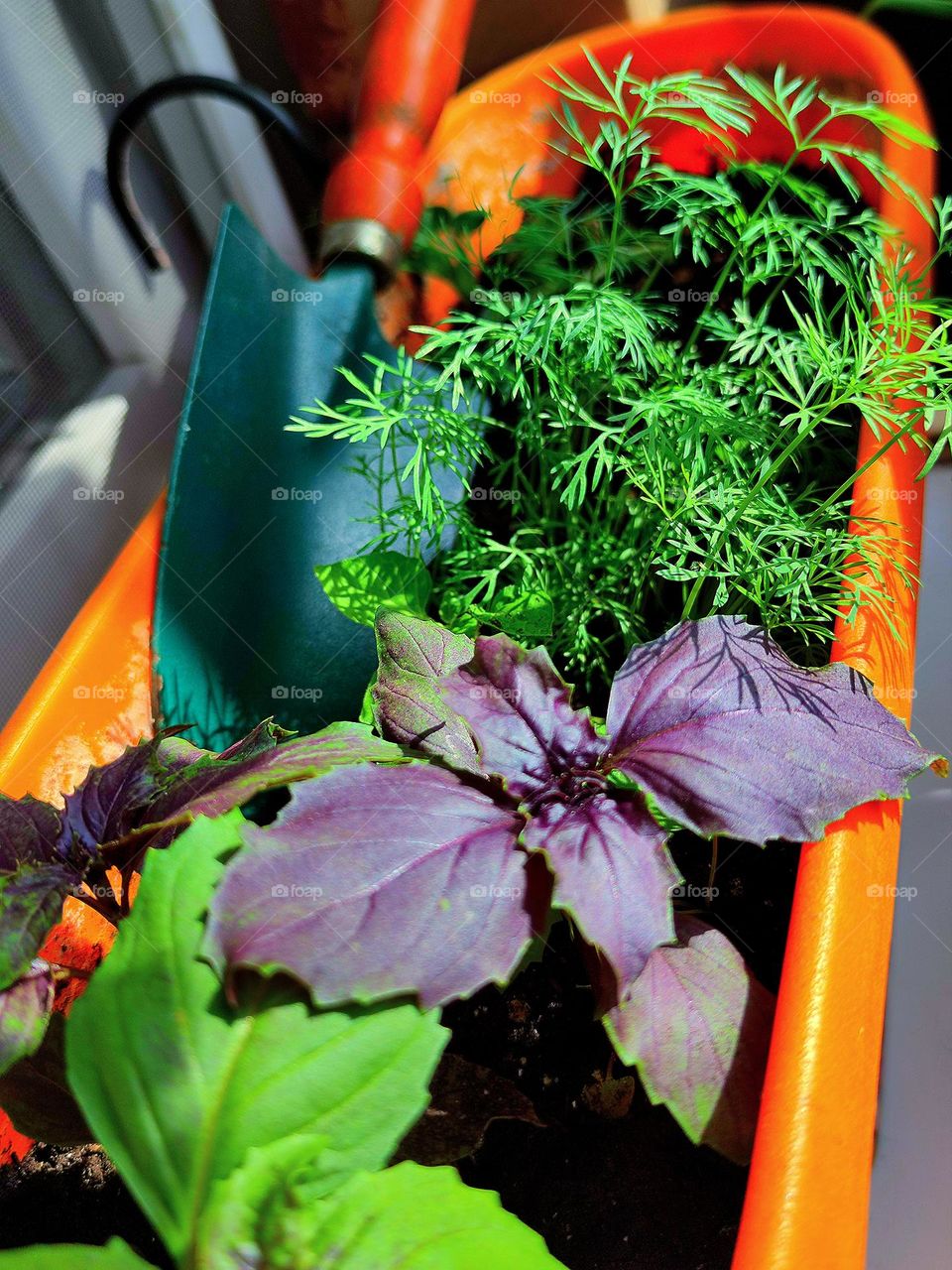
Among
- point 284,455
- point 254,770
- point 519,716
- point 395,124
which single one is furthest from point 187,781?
point 395,124

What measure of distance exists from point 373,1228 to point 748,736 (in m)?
0.25

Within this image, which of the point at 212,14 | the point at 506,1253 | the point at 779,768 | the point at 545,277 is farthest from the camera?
the point at 212,14

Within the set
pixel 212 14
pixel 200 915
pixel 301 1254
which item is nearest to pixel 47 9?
pixel 212 14

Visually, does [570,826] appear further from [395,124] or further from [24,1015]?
[395,124]

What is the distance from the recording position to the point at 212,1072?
0.35 metres

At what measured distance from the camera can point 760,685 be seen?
45 cm

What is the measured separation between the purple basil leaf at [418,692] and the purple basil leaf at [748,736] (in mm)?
79

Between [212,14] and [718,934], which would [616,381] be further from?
[212,14]

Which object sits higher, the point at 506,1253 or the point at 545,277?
the point at 545,277

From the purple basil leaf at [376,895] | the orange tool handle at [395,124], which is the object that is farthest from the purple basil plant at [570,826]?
the orange tool handle at [395,124]

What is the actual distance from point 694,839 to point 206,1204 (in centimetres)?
36

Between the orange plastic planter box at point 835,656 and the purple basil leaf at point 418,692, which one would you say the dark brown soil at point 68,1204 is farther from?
the purple basil leaf at point 418,692

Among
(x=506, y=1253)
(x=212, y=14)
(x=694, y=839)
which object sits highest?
(x=212, y=14)

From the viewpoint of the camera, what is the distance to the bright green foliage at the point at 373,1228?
305mm
